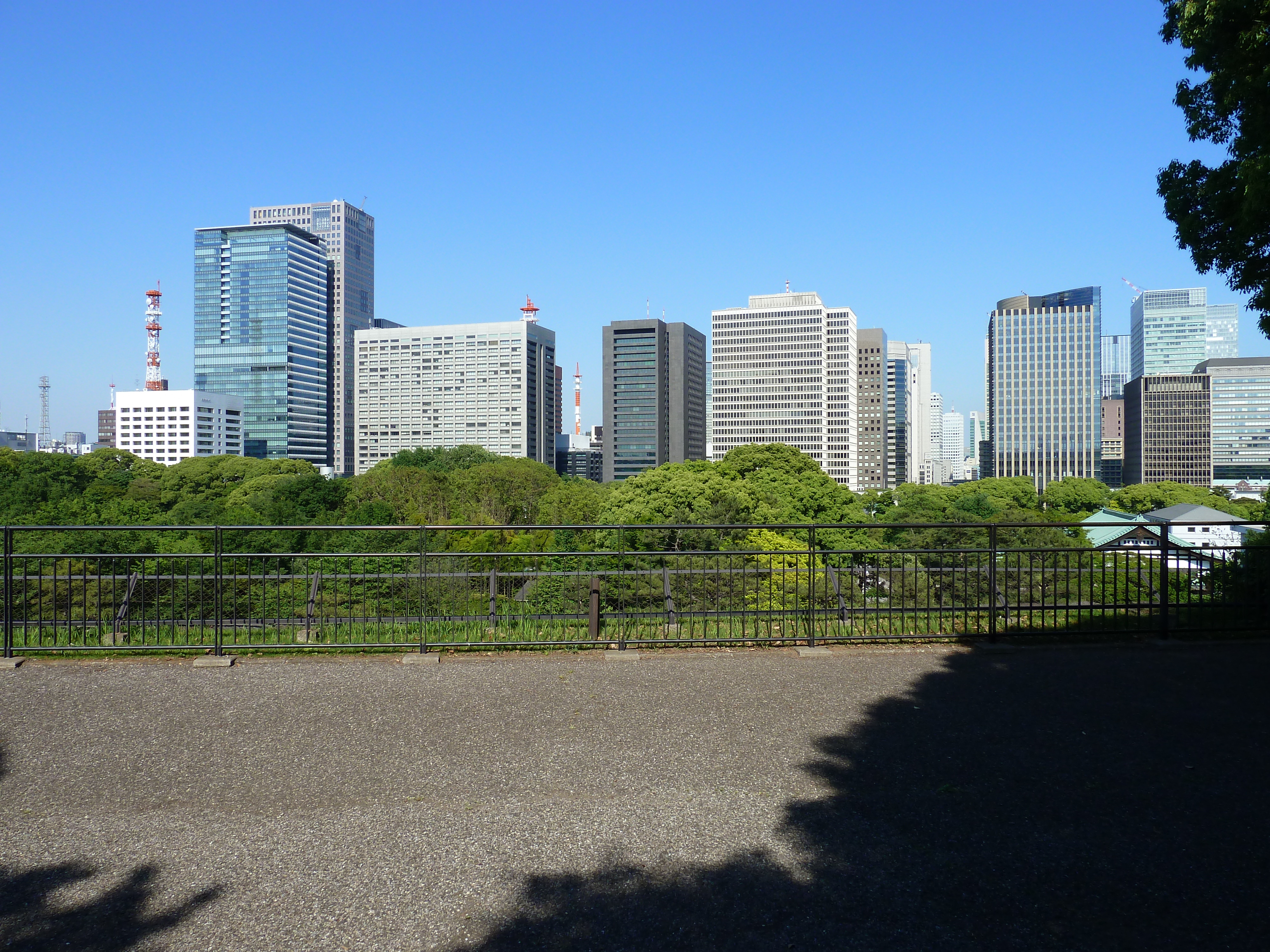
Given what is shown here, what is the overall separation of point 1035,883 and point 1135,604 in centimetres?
682

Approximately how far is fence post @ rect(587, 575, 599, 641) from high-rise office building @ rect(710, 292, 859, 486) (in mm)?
180342

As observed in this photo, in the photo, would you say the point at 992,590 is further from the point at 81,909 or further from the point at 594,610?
the point at 81,909

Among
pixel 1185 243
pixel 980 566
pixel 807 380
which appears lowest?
pixel 980 566

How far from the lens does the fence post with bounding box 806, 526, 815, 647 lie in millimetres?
9023

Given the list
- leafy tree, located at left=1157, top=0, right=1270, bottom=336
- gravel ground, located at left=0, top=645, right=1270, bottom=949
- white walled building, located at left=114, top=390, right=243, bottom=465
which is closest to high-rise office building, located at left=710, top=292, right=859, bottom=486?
white walled building, located at left=114, top=390, right=243, bottom=465

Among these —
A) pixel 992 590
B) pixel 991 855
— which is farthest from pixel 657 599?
pixel 991 855

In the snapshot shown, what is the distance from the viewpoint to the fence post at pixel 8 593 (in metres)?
8.42

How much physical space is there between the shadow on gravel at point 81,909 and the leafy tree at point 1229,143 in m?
10.2

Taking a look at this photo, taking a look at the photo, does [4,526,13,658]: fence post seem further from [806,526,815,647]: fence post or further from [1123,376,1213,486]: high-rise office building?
[1123,376,1213,486]: high-rise office building

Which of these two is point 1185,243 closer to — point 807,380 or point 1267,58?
point 1267,58

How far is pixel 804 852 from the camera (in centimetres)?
432

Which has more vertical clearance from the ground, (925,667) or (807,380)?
(807,380)

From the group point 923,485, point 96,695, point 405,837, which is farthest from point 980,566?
point 923,485

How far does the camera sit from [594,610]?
361 inches
